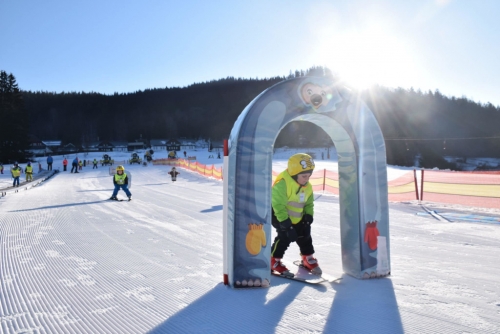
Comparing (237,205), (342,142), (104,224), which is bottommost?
(104,224)

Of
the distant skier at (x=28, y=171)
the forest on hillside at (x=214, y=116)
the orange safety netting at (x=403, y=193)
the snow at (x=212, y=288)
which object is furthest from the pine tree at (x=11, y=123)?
the orange safety netting at (x=403, y=193)

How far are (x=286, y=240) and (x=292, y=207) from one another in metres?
0.39

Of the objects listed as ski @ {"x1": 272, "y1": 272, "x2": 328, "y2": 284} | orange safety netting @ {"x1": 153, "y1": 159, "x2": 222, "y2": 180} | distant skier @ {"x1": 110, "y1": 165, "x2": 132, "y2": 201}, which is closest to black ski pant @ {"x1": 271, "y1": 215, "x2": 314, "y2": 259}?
ski @ {"x1": 272, "y1": 272, "x2": 328, "y2": 284}

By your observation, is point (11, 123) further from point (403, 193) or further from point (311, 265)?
point (311, 265)

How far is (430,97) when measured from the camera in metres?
85.6

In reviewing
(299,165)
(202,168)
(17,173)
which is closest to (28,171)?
(17,173)

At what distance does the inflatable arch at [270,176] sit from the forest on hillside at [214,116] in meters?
39.9

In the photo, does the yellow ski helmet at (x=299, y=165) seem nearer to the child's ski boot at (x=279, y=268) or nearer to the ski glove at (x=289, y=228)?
the ski glove at (x=289, y=228)

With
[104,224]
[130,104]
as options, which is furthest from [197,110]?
[104,224]

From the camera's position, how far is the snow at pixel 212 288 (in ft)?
9.99

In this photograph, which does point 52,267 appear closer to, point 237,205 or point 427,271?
point 237,205

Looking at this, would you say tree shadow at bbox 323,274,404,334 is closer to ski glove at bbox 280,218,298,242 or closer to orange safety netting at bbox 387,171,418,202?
ski glove at bbox 280,218,298,242

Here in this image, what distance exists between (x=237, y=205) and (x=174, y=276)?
4.27 ft

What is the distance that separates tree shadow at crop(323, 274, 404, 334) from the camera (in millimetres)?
2939
